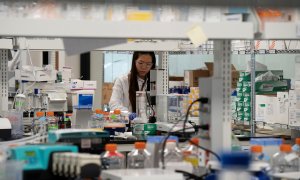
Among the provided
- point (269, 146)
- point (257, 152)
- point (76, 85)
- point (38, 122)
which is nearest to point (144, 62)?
point (76, 85)

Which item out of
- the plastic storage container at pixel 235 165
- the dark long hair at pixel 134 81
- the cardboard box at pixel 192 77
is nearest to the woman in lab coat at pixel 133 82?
the dark long hair at pixel 134 81

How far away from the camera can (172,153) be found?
2752mm

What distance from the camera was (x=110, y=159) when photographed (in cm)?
270

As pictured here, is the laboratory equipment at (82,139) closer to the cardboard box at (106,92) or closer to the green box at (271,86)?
the green box at (271,86)

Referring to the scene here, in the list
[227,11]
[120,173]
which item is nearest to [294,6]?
[227,11]

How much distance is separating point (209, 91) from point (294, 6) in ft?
1.79

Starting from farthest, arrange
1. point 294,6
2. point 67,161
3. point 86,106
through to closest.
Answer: point 86,106
point 294,6
point 67,161

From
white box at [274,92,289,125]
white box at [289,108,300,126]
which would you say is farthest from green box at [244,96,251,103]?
white box at [289,108,300,126]

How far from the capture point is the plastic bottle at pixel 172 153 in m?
2.71

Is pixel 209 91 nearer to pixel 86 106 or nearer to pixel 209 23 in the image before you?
pixel 209 23

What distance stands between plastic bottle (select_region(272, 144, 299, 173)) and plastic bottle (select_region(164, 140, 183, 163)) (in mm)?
439

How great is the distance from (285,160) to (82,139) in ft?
3.08

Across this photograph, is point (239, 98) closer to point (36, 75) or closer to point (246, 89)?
point (246, 89)

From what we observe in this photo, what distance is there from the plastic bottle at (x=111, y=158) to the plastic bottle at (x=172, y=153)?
0.22 m
